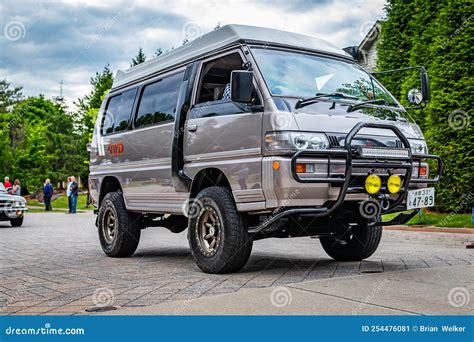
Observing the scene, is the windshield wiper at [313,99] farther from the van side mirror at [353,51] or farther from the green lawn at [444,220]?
the green lawn at [444,220]

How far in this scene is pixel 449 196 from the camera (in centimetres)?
1405

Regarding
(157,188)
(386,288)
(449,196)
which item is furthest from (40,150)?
(386,288)

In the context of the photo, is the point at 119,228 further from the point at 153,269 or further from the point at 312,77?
the point at 312,77

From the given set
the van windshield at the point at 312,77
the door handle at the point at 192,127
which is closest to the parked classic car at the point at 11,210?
the door handle at the point at 192,127

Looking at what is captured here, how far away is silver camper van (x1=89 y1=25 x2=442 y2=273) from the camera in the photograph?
588cm

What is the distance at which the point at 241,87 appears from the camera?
6.05 metres

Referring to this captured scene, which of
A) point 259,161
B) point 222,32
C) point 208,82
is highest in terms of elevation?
point 222,32

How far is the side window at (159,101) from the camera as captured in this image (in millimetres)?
7688

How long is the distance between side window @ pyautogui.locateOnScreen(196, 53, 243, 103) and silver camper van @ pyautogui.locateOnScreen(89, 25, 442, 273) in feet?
0.05

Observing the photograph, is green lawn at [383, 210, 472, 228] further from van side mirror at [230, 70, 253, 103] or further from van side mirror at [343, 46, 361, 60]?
van side mirror at [230, 70, 253, 103]

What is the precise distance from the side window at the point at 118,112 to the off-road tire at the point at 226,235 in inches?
106

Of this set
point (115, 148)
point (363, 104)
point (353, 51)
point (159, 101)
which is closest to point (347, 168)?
point (363, 104)

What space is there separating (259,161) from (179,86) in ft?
6.94
